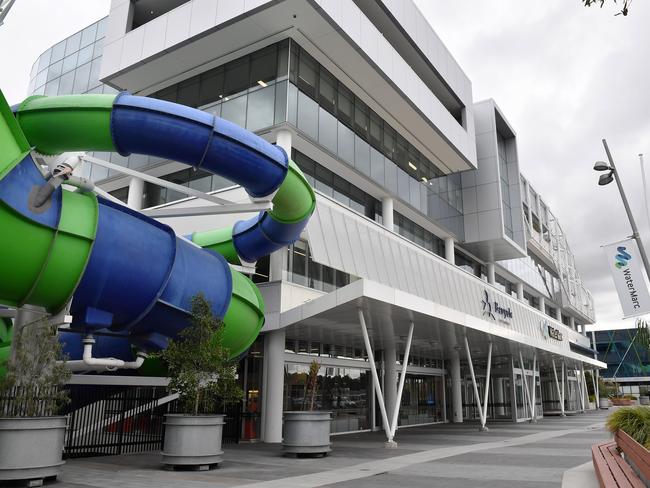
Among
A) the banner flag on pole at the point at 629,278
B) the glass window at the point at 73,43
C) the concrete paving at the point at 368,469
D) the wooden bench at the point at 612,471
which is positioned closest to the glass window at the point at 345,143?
the banner flag on pole at the point at 629,278

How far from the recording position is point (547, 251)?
54938mm

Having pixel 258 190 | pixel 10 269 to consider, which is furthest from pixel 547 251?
pixel 10 269

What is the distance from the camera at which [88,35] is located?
30734 millimetres

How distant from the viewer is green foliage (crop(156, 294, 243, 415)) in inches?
440

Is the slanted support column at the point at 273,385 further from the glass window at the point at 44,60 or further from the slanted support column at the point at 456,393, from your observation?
the glass window at the point at 44,60

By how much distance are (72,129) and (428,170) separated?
2535cm

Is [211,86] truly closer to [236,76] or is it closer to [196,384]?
[236,76]

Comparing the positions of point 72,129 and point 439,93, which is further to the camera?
point 439,93

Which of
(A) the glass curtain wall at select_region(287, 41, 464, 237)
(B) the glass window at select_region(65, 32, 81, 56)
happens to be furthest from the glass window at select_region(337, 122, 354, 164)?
(B) the glass window at select_region(65, 32, 81, 56)

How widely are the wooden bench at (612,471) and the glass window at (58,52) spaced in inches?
1275

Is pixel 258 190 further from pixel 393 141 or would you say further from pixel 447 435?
pixel 393 141

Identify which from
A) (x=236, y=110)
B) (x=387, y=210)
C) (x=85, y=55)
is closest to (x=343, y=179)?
(x=387, y=210)

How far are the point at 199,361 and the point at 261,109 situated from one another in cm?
1226

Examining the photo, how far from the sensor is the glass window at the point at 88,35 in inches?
1197
